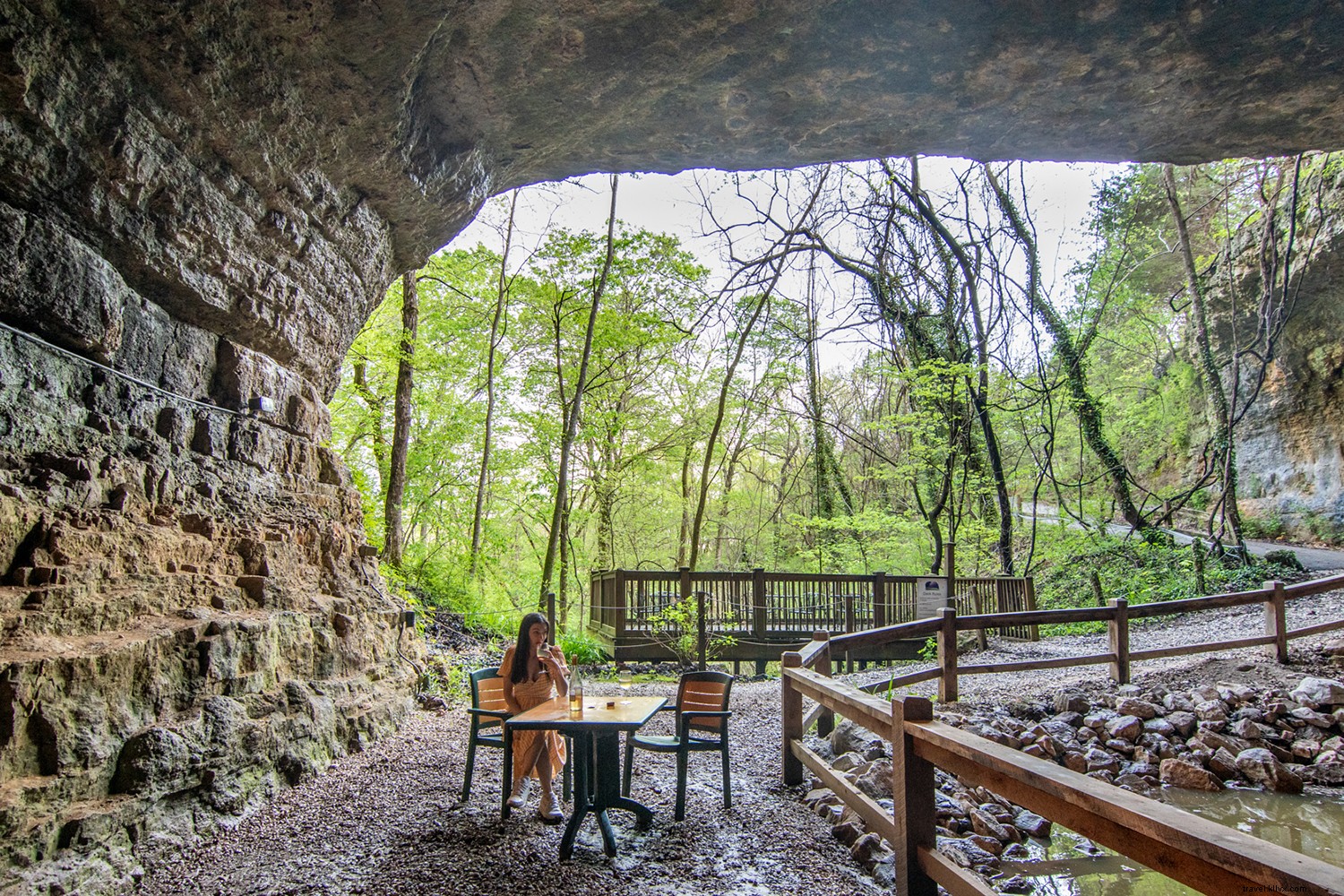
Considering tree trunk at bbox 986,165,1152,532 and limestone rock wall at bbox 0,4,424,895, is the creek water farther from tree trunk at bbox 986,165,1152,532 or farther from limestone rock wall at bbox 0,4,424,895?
tree trunk at bbox 986,165,1152,532

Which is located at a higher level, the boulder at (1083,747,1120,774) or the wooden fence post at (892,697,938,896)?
the wooden fence post at (892,697,938,896)

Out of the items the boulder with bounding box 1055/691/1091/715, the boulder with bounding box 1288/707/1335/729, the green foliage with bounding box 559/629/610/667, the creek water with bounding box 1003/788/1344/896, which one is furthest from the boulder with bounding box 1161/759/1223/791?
the green foliage with bounding box 559/629/610/667

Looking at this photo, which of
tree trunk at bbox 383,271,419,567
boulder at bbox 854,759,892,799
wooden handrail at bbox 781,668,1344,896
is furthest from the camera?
tree trunk at bbox 383,271,419,567

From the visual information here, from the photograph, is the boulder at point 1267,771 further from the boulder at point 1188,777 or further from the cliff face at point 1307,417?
the cliff face at point 1307,417

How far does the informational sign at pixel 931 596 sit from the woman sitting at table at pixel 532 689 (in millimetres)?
7615

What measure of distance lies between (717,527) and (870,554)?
4.93 metres

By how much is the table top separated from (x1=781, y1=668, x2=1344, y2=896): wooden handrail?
1.14m

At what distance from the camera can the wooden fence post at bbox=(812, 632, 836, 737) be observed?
582cm

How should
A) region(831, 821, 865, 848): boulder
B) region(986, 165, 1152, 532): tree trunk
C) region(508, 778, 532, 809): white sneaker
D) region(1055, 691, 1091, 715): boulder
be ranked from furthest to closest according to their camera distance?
region(986, 165, 1152, 532): tree trunk
region(1055, 691, 1091, 715): boulder
region(508, 778, 532, 809): white sneaker
region(831, 821, 865, 848): boulder

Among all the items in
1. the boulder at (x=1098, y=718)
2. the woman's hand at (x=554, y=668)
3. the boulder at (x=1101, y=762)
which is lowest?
the boulder at (x=1101, y=762)

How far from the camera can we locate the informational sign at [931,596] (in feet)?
34.8

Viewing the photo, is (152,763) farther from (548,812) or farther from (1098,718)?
(1098,718)

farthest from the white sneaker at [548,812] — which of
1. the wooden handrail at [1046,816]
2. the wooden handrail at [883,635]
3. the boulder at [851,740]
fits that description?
the wooden handrail at [883,635]

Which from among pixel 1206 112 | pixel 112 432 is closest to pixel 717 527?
pixel 1206 112
